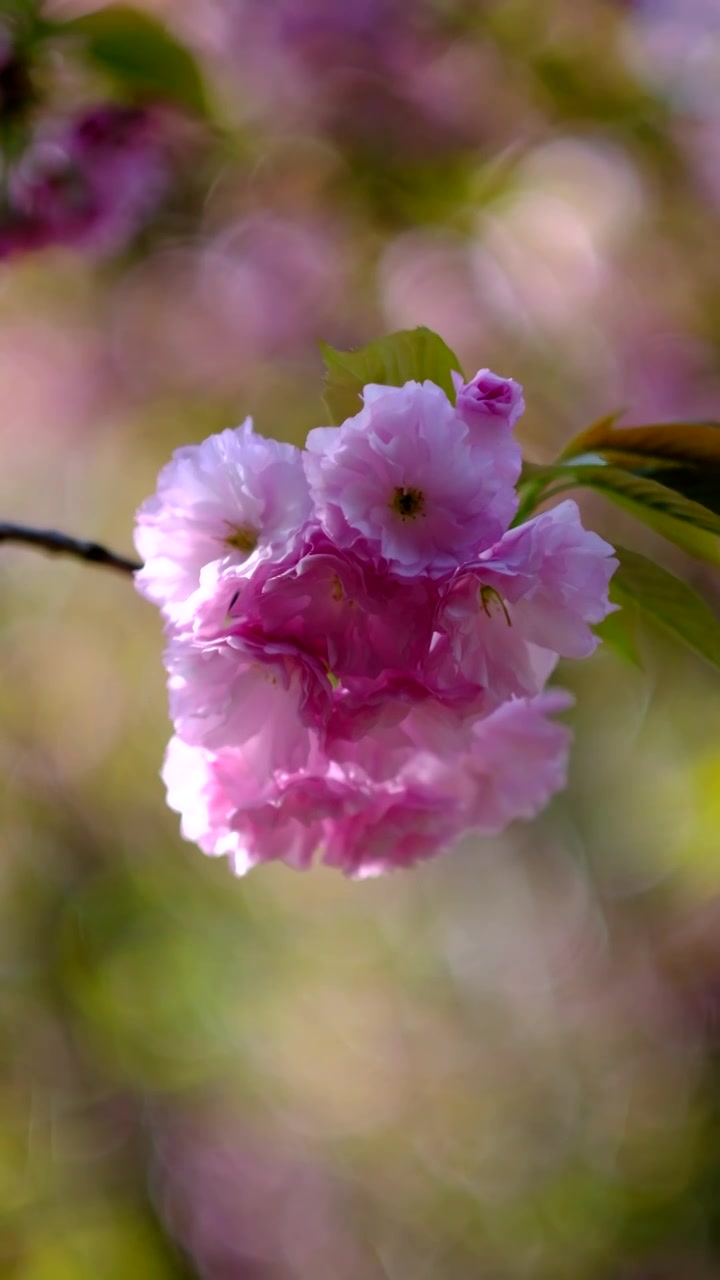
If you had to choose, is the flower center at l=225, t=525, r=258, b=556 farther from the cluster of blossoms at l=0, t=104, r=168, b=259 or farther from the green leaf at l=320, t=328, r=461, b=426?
the cluster of blossoms at l=0, t=104, r=168, b=259

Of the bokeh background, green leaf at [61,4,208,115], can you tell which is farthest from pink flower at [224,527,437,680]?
the bokeh background

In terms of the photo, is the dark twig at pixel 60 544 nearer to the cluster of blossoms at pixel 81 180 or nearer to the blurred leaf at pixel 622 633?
the blurred leaf at pixel 622 633

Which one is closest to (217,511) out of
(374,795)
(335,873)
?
(374,795)

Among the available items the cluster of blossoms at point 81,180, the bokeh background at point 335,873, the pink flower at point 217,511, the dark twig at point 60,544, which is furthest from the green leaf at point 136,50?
the pink flower at point 217,511

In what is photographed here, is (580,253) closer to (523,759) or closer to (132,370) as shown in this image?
(132,370)

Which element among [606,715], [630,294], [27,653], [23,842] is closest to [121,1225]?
[23,842]

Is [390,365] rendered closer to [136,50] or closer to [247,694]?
[247,694]
